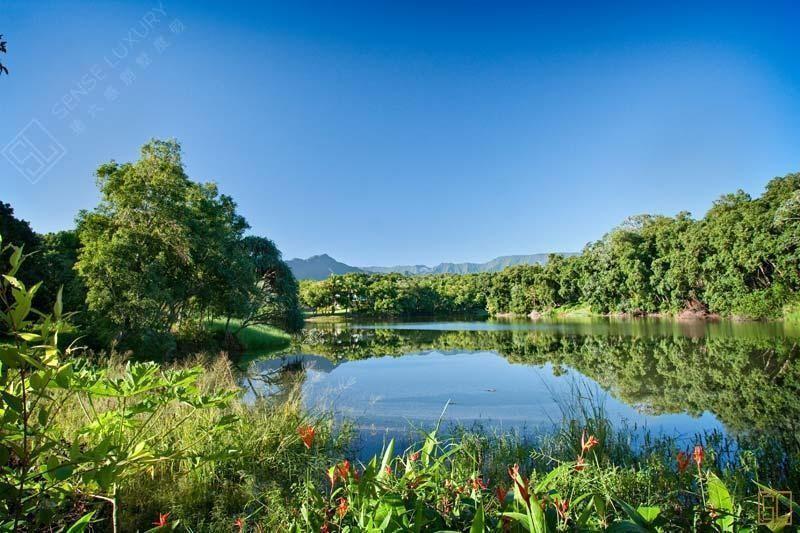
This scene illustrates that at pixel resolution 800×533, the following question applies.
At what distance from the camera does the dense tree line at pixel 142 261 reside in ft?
46.9

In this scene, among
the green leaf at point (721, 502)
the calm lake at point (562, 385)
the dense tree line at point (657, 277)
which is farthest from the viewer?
the dense tree line at point (657, 277)

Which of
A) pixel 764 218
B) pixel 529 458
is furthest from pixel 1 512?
pixel 764 218

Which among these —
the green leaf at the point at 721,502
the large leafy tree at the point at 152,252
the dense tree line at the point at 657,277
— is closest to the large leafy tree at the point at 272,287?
the large leafy tree at the point at 152,252

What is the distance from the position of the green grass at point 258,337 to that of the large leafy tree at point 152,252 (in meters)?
5.72

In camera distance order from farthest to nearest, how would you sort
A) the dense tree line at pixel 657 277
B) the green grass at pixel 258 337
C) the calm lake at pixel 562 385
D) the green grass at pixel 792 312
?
the dense tree line at pixel 657 277 < the green grass at pixel 258 337 < the green grass at pixel 792 312 < the calm lake at pixel 562 385

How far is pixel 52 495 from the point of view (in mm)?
1620

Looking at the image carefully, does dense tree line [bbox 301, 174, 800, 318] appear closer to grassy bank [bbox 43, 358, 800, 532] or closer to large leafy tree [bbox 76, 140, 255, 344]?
grassy bank [bbox 43, 358, 800, 532]

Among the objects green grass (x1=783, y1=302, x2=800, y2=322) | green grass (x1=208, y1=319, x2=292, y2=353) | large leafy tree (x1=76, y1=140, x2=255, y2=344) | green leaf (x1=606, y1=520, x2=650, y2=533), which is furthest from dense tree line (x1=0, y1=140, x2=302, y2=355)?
green grass (x1=783, y1=302, x2=800, y2=322)

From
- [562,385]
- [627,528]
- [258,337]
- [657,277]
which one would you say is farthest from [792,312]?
[627,528]

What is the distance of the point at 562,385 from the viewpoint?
11.4m

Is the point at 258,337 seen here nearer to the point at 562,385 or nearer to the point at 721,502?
the point at 562,385

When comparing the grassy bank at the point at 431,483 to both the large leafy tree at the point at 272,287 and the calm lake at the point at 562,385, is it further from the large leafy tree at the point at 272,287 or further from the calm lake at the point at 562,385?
the large leafy tree at the point at 272,287

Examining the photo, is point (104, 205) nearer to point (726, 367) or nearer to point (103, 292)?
point (103, 292)

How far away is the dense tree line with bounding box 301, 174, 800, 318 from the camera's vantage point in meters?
31.6
